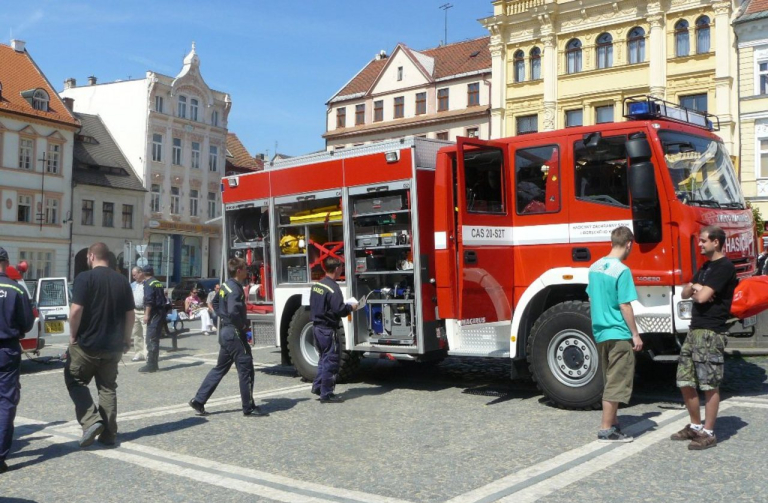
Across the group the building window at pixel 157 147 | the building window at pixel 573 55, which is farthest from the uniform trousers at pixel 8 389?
Result: the building window at pixel 157 147

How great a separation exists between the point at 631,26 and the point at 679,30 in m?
2.08

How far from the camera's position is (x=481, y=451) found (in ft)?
22.6

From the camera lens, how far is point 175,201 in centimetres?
5412

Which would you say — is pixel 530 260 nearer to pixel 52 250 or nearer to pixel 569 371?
pixel 569 371

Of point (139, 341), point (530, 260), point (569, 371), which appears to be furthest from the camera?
point (139, 341)

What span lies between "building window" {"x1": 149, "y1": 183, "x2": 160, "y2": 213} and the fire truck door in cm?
4586

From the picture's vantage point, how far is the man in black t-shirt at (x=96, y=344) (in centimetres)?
740

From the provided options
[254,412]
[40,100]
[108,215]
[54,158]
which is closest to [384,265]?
[254,412]

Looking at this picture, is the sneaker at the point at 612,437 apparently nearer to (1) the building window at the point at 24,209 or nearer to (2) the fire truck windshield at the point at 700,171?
(2) the fire truck windshield at the point at 700,171

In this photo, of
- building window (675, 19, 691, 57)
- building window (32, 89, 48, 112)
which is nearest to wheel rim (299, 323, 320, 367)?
building window (675, 19, 691, 57)

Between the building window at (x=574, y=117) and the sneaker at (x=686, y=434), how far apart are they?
3148 centimetres

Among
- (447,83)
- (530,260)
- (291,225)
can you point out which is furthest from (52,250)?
(530,260)

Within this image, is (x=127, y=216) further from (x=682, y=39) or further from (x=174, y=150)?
(x=682, y=39)

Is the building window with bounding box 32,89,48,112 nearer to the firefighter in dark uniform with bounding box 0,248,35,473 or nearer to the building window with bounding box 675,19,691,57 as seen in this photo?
the building window with bounding box 675,19,691,57
